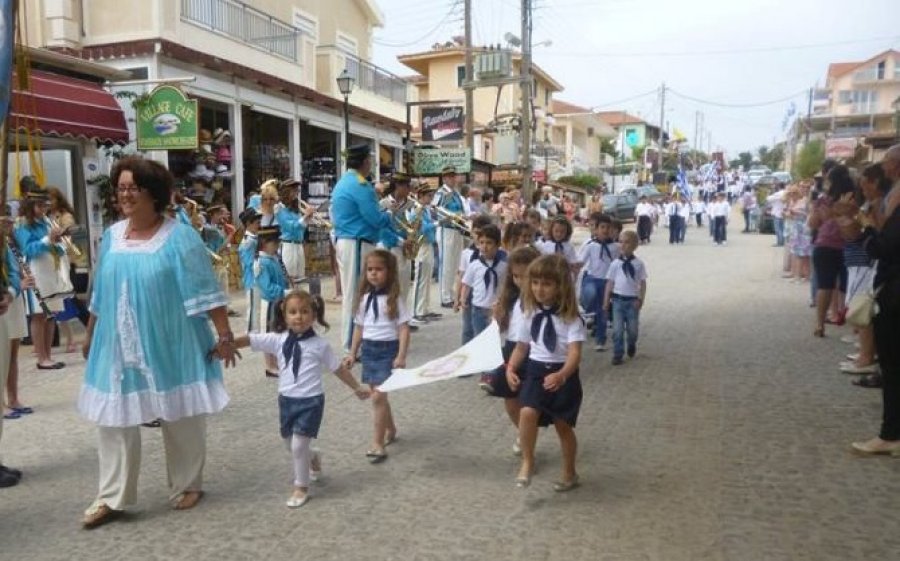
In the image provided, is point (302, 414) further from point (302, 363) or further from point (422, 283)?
point (422, 283)

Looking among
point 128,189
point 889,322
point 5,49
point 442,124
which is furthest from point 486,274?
point 442,124

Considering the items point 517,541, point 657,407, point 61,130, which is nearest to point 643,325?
point 657,407

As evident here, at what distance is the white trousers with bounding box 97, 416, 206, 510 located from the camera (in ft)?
12.7

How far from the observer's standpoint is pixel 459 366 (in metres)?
4.03

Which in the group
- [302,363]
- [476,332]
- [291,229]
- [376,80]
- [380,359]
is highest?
[376,80]

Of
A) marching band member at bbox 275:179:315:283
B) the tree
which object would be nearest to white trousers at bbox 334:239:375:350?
marching band member at bbox 275:179:315:283

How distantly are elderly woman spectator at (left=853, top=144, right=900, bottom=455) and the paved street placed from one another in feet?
0.74

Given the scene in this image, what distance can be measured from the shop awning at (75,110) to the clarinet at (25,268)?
120 inches

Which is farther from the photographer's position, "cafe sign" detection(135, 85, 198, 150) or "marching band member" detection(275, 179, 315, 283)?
"cafe sign" detection(135, 85, 198, 150)

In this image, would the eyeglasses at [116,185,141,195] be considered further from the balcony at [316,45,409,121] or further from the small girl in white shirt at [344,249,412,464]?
the balcony at [316,45,409,121]

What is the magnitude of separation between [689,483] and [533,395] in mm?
1117

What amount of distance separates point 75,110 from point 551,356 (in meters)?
9.03

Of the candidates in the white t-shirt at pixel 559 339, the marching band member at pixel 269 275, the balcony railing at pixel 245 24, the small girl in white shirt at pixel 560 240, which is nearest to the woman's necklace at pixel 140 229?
the white t-shirt at pixel 559 339

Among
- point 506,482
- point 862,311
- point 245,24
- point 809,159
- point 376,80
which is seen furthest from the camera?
point 809,159
